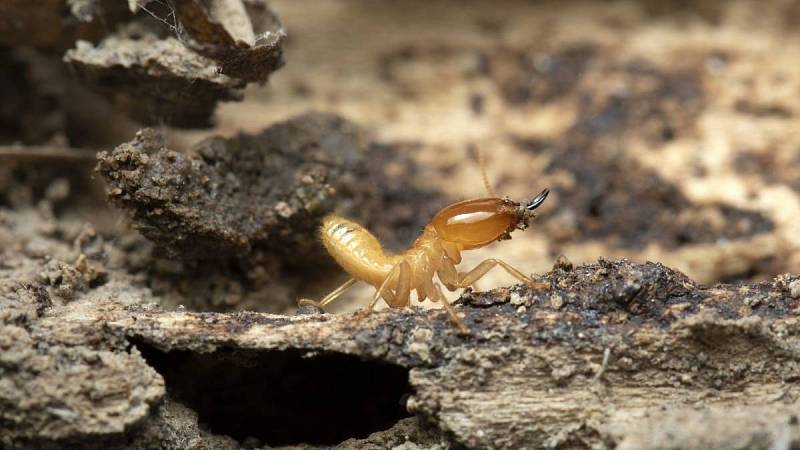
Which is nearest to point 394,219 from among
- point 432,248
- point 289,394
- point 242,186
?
point 432,248

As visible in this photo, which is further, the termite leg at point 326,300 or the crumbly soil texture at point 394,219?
the termite leg at point 326,300

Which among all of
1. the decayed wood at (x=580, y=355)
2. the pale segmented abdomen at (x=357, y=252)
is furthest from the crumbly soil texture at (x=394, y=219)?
the pale segmented abdomen at (x=357, y=252)

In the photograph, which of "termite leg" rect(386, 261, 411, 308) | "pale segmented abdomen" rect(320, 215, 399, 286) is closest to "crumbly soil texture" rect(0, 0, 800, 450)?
"pale segmented abdomen" rect(320, 215, 399, 286)

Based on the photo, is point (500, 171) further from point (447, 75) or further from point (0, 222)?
point (0, 222)

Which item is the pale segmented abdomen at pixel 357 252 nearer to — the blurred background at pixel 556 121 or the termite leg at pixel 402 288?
the termite leg at pixel 402 288

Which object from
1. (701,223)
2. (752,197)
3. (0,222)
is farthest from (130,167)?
(752,197)

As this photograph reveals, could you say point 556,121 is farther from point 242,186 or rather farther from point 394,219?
point 242,186
